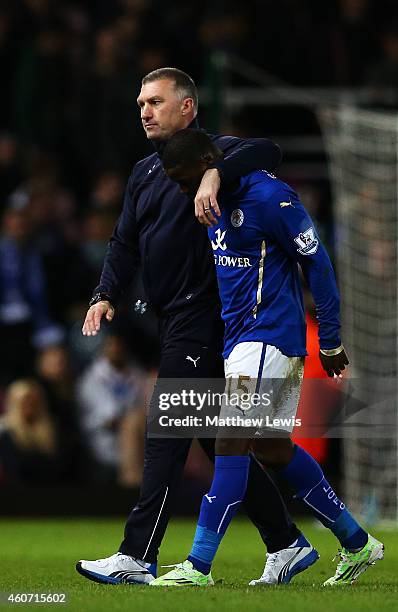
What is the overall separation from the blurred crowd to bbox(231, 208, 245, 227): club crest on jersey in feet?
19.8

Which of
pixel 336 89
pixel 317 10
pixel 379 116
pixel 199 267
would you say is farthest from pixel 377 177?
pixel 199 267

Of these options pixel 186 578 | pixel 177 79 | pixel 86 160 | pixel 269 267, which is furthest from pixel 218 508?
pixel 86 160

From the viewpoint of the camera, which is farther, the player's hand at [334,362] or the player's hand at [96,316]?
the player's hand at [96,316]

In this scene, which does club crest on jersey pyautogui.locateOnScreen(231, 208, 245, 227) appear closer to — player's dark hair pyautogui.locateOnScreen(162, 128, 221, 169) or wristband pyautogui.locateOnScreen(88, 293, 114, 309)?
player's dark hair pyautogui.locateOnScreen(162, 128, 221, 169)

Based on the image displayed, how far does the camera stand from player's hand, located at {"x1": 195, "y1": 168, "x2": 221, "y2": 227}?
6125mm

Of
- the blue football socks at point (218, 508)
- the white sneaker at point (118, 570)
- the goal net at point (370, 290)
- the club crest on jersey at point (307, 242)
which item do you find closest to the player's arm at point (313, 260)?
the club crest on jersey at point (307, 242)

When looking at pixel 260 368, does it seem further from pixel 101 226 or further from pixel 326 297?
pixel 101 226

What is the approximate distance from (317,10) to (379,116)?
7.97 feet

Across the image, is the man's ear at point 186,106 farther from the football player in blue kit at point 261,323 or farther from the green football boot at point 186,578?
the green football boot at point 186,578

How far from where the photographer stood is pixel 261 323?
20.6 ft

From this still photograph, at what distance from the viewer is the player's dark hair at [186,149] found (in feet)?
20.8

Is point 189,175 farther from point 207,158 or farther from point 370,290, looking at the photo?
point 370,290

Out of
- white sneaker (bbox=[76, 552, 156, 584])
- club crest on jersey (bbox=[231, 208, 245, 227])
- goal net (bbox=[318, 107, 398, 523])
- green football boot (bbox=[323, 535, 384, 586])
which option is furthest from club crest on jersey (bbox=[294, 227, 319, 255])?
goal net (bbox=[318, 107, 398, 523])

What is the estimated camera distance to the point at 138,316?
1360cm
